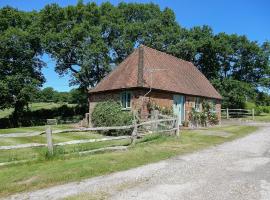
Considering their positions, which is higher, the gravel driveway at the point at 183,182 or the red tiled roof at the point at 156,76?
the red tiled roof at the point at 156,76

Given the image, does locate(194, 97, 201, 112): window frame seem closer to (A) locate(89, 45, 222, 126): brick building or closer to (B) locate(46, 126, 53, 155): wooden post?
(A) locate(89, 45, 222, 126): brick building

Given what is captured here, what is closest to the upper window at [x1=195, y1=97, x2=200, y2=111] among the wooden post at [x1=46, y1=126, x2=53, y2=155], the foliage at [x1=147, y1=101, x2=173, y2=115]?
the foliage at [x1=147, y1=101, x2=173, y2=115]

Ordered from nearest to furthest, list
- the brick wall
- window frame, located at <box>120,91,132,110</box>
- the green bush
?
the green bush, the brick wall, window frame, located at <box>120,91,132,110</box>

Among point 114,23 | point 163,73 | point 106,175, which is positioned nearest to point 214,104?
point 163,73

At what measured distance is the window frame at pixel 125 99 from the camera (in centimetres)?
2531

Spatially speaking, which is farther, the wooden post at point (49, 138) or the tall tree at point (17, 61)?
the tall tree at point (17, 61)

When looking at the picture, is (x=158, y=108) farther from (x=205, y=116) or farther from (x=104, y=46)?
(x=104, y=46)

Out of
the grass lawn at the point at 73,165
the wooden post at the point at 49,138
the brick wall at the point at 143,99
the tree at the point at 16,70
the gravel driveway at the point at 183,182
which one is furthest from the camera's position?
the tree at the point at 16,70

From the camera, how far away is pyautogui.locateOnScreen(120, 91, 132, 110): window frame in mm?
25314

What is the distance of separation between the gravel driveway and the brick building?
1295 centimetres

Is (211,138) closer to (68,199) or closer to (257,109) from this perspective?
(68,199)

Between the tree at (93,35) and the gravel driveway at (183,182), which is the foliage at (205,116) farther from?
the gravel driveway at (183,182)

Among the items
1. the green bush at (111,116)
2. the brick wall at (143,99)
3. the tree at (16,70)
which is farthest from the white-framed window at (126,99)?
the tree at (16,70)

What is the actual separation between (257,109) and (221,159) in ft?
150
